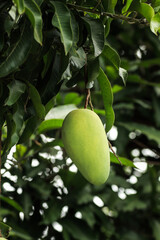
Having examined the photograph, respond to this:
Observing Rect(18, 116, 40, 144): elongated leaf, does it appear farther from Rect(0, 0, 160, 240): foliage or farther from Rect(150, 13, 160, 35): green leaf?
Rect(150, 13, 160, 35): green leaf

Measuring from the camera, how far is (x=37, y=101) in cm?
75

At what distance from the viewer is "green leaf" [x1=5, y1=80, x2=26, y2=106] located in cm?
71

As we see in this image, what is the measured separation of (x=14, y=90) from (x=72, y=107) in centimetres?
56

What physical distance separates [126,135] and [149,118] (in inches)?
9.0

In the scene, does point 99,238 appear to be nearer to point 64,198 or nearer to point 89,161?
point 64,198

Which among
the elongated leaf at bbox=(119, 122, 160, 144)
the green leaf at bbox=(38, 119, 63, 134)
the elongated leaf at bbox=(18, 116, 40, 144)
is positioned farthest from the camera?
the elongated leaf at bbox=(119, 122, 160, 144)

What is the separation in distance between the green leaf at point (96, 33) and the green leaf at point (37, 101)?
12 cm

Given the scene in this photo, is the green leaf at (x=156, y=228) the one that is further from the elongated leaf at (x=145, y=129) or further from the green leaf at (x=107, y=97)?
the green leaf at (x=107, y=97)

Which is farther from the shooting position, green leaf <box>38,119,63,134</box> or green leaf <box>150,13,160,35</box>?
green leaf <box>38,119,63,134</box>

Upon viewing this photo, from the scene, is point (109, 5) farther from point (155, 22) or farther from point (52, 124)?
point (52, 124)

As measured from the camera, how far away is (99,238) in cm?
172

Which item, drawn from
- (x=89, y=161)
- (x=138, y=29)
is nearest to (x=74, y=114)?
(x=89, y=161)

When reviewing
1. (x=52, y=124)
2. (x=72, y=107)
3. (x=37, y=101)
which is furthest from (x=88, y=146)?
(x=72, y=107)

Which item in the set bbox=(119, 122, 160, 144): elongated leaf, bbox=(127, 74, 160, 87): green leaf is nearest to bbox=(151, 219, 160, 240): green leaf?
bbox=(119, 122, 160, 144): elongated leaf
